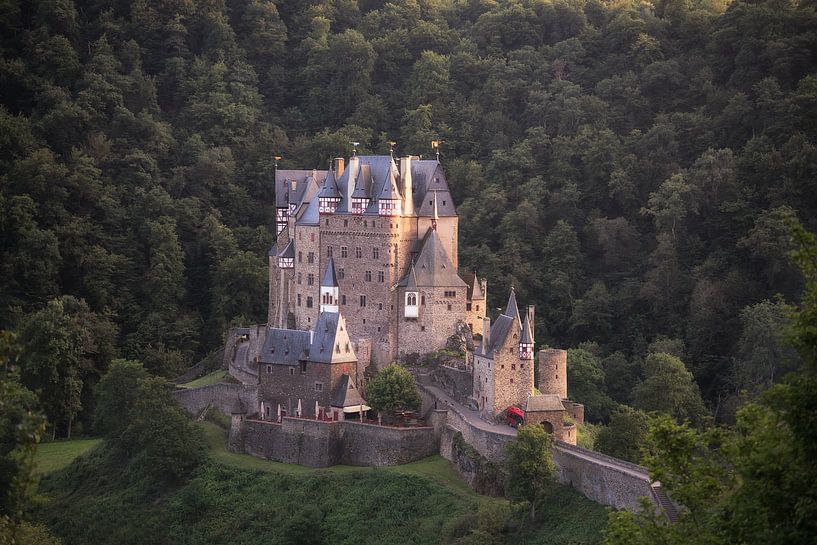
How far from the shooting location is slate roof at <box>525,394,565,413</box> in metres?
53.2

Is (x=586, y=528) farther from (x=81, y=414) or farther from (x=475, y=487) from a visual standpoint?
(x=81, y=414)

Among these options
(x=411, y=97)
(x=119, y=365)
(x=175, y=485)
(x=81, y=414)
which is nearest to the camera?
(x=175, y=485)

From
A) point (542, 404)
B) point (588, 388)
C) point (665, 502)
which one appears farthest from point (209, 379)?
point (665, 502)

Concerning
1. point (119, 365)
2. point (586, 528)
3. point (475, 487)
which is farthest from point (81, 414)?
point (586, 528)

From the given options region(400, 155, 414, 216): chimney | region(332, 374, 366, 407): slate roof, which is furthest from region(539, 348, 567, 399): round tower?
region(400, 155, 414, 216): chimney

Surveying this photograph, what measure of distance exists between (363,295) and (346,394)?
5.62 m

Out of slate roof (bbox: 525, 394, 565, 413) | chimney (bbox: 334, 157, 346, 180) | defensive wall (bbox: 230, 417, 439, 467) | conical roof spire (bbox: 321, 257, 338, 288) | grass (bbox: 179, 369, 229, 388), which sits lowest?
defensive wall (bbox: 230, 417, 439, 467)

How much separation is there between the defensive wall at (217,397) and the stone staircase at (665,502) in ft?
79.5

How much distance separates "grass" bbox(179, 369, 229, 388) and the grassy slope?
5168 millimetres

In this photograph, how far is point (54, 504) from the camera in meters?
61.0

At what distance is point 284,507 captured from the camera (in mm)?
55156

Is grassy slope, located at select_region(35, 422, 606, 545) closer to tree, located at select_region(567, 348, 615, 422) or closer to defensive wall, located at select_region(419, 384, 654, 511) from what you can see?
defensive wall, located at select_region(419, 384, 654, 511)

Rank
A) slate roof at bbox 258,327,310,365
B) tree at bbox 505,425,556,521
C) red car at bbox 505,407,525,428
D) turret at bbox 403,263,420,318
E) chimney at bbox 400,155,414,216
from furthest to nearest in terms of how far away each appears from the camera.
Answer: chimney at bbox 400,155,414,216, turret at bbox 403,263,420,318, slate roof at bbox 258,327,310,365, red car at bbox 505,407,525,428, tree at bbox 505,425,556,521

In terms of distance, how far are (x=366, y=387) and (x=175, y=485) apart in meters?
9.64
